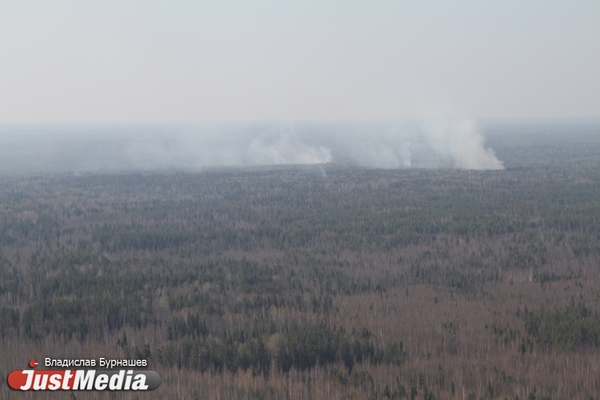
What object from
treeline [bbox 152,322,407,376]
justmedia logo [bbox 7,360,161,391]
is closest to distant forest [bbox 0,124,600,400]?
treeline [bbox 152,322,407,376]

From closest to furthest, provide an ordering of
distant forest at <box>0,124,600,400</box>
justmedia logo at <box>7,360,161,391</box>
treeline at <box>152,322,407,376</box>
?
justmedia logo at <box>7,360,161,391</box>, distant forest at <box>0,124,600,400</box>, treeline at <box>152,322,407,376</box>

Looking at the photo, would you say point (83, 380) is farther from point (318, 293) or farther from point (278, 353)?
point (318, 293)

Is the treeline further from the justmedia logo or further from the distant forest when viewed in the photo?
the justmedia logo

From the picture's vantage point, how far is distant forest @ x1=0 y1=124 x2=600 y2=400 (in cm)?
2308

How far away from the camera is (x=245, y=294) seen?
35375mm

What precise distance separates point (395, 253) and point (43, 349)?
86.1ft

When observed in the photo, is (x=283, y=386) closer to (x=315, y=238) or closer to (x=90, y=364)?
(x=90, y=364)

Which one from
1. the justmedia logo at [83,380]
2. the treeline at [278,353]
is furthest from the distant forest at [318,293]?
the justmedia logo at [83,380]

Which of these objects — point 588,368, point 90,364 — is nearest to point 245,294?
point 90,364

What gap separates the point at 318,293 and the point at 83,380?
16.8 meters

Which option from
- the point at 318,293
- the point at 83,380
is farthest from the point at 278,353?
the point at 318,293

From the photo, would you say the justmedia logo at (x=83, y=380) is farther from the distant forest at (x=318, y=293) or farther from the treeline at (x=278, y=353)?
the treeline at (x=278, y=353)

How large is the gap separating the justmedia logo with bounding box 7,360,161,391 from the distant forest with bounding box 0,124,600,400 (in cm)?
40

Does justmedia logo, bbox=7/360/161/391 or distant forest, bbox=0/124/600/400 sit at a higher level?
justmedia logo, bbox=7/360/161/391
